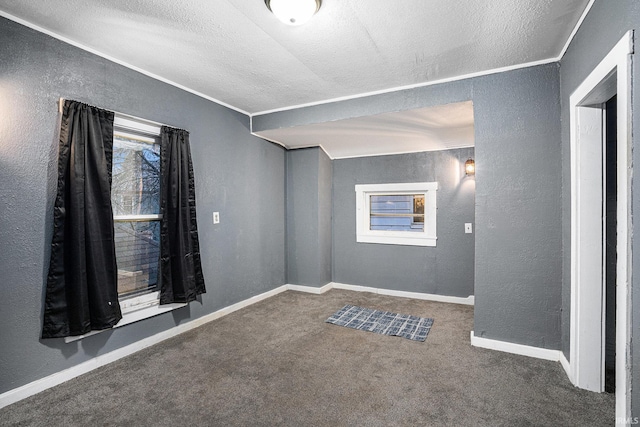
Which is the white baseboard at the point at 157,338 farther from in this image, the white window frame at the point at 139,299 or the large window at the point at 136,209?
the large window at the point at 136,209

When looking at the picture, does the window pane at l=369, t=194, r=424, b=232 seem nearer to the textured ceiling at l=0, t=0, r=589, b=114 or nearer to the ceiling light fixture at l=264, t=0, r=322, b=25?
the textured ceiling at l=0, t=0, r=589, b=114

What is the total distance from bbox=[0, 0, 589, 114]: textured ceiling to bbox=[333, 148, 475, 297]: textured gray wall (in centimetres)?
154

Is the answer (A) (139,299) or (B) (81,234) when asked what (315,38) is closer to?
(B) (81,234)

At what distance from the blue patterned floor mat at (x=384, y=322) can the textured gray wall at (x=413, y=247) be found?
2.77 feet

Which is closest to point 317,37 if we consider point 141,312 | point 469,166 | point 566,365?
point 469,166

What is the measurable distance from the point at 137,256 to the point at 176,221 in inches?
17.6

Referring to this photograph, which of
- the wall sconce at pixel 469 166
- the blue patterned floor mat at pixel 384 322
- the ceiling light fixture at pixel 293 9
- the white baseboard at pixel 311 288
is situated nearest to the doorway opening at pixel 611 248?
the blue patterned floor mat at pixel 384 322

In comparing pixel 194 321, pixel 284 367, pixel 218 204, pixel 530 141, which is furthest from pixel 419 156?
pixel 194 321

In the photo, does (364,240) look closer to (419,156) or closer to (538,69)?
(419,156)

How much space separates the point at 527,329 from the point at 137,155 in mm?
3670

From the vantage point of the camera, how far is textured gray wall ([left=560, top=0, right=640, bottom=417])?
127cm

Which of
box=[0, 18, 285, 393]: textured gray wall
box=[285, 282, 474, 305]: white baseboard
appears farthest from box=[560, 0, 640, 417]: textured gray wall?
box=[0, 18, 285, 393]: textured gray wall

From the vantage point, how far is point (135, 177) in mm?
2725

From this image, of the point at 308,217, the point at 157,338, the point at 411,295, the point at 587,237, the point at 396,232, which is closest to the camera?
the point at 587,237
